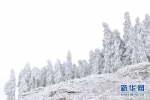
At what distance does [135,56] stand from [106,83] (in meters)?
24.0

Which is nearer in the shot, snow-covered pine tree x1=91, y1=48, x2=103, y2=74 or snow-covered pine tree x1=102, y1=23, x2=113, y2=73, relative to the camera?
A: snow-covered pine tree x1=102, y1=23, x2=113, y2=73

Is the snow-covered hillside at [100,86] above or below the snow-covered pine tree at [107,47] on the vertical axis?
below

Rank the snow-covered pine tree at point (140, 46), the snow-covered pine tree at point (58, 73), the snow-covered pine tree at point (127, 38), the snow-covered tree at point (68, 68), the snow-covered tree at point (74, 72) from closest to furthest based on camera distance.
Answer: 1. the snow-covered pine tree at point (140, 46)
2. the snow-covered pine tree at point (127, 38)
3. the snow-covered pine tree at point (58, 73)
4. the snow-covered tree at point (68, 68)
5. the snow-covered tree at point (74, 72)

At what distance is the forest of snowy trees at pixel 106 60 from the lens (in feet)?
209

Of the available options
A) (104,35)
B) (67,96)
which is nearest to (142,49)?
(104,35)

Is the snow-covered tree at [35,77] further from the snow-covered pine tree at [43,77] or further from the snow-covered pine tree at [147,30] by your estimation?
the snow-covered pine tree at [147,30]

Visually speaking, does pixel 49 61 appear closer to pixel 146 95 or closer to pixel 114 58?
pixel 114 58

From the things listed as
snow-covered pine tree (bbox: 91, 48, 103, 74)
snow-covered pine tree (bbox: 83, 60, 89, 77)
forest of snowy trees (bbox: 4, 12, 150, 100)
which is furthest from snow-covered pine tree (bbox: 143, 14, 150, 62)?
snow-covered pine tree (bbox: 83, 60, 89, 77)

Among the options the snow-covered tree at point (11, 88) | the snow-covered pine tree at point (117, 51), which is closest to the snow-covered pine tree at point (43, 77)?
the snow-covered tree at point (11, 88)

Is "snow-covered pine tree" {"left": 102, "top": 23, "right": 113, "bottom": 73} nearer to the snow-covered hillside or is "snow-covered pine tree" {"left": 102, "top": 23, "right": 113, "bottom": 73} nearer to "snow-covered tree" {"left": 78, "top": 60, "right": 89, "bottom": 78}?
"snow-covered tree" {"left": 78, "top": 60, "right": 89, "bottom": 78}

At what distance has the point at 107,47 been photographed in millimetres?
71062

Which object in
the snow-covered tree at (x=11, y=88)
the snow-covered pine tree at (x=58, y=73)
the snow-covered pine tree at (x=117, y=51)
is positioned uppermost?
the snow-covered pine tree at (x=117, y=51)

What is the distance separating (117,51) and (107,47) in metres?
3.58

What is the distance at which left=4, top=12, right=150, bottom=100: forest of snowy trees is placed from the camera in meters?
63.8
